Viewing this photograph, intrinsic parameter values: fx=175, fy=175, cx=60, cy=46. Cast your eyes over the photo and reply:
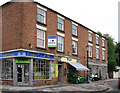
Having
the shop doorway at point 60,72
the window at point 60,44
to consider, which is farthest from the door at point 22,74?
the window at point 60,44

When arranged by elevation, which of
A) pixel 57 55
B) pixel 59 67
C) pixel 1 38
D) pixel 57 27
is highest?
pixel 57 27

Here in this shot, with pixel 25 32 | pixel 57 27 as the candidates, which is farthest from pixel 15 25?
pixel 57 27

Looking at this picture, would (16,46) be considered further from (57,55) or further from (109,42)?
(109,42)

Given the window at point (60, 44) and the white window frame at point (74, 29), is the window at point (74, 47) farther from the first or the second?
the window at point (60, 44)

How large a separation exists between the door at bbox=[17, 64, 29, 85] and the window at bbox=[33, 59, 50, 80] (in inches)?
36.7

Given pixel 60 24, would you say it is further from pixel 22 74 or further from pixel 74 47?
pixel 22 74

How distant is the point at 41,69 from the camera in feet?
64.6

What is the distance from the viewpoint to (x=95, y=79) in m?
29.4

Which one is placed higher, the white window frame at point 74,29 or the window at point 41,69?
the white window frame at point 74,29

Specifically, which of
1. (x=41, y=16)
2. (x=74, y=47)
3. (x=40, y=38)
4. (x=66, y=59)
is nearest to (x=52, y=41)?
Answer: (x=40, y=38)

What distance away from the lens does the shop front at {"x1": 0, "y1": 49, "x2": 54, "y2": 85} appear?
17.6 metres

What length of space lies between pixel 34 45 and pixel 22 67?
8.69 feet

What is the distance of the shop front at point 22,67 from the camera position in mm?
17609

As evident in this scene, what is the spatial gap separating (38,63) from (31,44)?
237 centimetres
